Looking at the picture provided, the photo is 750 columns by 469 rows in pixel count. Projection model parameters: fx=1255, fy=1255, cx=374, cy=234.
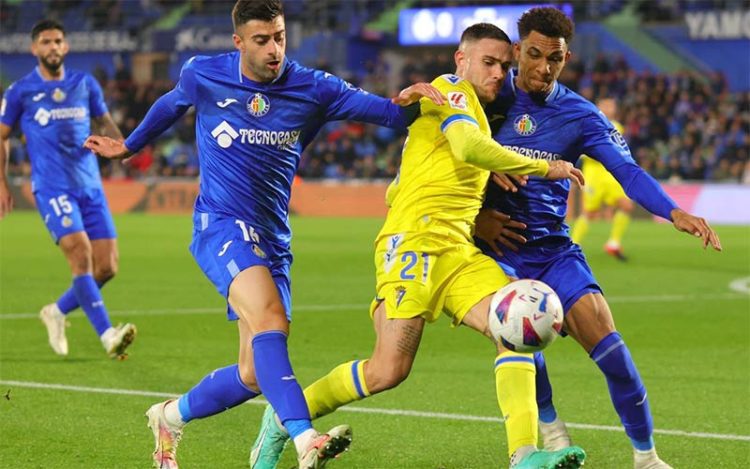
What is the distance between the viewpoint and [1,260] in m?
18.0

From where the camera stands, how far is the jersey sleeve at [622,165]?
568 centimetres

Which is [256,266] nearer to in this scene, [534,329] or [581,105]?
[534,329]

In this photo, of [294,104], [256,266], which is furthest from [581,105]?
[256,266]

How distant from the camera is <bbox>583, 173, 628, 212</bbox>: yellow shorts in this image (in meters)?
18.4

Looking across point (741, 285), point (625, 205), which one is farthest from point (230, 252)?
point (625, 205)

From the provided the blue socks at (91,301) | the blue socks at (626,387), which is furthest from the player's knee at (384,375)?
the blue socks at (91,301)

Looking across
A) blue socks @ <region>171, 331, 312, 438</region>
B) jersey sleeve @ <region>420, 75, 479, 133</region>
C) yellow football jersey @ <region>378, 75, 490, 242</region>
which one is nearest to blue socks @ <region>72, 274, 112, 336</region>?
blue socks @ <region>171, 331, 312, 438</region>

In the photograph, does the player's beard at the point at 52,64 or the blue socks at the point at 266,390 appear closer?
the blue socks at the point at 266,390

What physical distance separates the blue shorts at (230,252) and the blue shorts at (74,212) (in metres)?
4.03

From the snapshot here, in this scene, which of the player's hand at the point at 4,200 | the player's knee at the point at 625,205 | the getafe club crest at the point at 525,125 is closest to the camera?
the getafe club crest at the point at 525,125

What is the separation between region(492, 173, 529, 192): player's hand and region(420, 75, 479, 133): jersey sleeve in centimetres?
43

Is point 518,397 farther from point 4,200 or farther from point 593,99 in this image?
point 593,99

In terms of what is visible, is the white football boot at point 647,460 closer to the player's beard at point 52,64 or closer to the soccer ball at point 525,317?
the soccer ball at point 525,317

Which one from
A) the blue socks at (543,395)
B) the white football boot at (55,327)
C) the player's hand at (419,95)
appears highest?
the player's hand at (419,95)
